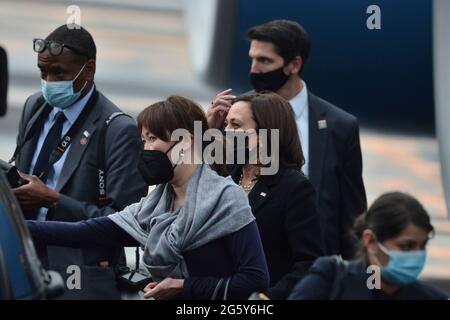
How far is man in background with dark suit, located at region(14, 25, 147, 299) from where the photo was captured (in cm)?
604

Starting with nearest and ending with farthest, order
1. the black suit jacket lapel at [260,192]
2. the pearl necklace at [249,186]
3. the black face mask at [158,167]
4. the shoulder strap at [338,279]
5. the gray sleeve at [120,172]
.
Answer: the shoulder strap at [338,279], the black face mask at [158,167], the black suit jacket lapel at [260,192], the pearl necklace at [249,186], the gray sleeve at [120,172]

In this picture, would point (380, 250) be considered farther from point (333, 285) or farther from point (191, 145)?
point (191, 145)

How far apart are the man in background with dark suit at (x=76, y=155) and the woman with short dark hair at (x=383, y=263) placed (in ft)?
4.85

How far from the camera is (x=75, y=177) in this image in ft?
20.7

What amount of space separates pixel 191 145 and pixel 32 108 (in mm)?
1542

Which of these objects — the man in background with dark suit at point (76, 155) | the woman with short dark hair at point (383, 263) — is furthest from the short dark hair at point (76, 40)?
the woman with short dark hair at point (383, 263)

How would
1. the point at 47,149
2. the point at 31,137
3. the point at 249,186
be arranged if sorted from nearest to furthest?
the point at 249,186, the point at 47,149, the point at 31,137

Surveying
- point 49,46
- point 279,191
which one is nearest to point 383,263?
point 279,191

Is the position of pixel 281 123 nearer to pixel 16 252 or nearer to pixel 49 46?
pixel 49 46

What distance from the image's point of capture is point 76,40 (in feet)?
21.2

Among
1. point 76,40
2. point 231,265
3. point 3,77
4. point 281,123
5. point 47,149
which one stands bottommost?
point 231,265

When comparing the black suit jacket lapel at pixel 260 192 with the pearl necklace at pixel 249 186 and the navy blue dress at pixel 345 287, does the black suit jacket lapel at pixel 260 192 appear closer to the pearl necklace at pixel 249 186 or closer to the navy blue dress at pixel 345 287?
the pearl necklace at pixel 249 186

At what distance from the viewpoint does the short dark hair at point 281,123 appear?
18.7ft

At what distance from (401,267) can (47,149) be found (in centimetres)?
219
